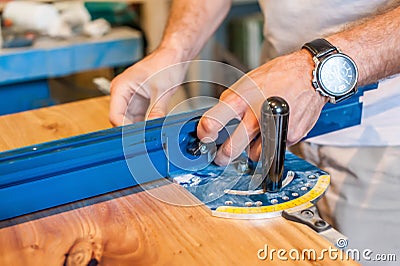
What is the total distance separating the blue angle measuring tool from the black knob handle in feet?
0.08

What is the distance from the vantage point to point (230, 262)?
0.54 meters

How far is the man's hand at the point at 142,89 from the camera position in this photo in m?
0.81

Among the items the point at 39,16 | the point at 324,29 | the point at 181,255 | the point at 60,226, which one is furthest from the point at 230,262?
the point at 39,16

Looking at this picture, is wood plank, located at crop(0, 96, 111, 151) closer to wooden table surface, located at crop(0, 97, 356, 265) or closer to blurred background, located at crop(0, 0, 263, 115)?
wooden table surface, located at crop(0, 97, 356, 265)

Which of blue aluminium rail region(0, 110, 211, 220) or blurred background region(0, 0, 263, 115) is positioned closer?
blue aluminium rail region(0, 110, 211, 220)

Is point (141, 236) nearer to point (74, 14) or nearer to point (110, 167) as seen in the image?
point (110, 167)

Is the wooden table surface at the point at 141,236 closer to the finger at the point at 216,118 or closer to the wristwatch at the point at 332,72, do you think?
the finger at the point at 216,118

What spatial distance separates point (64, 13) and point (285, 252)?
47.9 inches

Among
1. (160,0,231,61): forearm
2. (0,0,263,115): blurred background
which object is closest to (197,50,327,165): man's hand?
(160,0,231,61): forearm

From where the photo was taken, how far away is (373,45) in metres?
0.70

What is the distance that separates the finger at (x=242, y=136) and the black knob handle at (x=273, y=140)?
0.10 feet

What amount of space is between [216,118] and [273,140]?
76 millimetres

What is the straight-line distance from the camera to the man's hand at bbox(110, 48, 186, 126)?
81 cm
